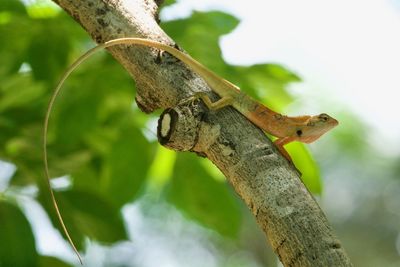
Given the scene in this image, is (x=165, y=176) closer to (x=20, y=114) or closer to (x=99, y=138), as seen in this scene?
(x=99, y=138)

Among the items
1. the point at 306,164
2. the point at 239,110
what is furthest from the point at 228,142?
the point at 306,164

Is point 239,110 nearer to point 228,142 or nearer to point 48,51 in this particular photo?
point 228,142

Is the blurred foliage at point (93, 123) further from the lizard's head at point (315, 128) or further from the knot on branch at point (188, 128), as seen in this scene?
the knot on branch at point (188, 128)

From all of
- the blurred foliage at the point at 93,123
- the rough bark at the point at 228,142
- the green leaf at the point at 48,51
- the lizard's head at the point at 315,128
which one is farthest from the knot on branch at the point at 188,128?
the green leaf at the point at 48,51

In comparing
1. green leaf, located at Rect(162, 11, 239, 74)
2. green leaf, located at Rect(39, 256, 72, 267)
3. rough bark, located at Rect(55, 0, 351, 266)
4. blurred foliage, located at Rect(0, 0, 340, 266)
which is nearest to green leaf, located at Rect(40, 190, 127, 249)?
blurred foliage, located at Rect(0, 0, 340, 266)

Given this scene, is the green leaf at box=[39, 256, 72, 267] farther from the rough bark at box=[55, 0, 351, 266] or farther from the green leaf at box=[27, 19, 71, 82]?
the rough bark at box=[55, 0, 351, 266]

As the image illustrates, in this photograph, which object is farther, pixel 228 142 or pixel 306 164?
pixel 306 164
